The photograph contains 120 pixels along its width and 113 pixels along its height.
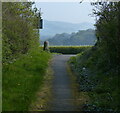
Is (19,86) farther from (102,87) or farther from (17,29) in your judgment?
(17,29)

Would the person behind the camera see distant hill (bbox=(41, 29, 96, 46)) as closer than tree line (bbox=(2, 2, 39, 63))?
No

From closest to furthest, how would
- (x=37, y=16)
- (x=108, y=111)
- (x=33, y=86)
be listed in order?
(x=108, y=111)
(x=33, y=86)
(x=37, y=16)

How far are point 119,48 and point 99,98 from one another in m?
2.64

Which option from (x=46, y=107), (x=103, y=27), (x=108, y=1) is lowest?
(x=46, y=107)

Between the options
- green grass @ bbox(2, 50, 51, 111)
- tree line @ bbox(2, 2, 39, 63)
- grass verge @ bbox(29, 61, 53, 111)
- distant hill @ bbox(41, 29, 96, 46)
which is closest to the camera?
green grass @ bbox(2, 50, 51, 111)

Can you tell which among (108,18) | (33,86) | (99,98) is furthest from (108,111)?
(108,18)

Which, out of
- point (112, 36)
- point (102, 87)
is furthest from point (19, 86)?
point (112, 36)

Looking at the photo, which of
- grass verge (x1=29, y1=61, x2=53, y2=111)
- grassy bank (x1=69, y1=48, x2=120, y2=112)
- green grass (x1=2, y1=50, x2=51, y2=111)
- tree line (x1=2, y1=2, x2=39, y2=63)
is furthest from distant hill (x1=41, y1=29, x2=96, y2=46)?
grass verge (x1=29, y1=61, x2=53, y2=111)

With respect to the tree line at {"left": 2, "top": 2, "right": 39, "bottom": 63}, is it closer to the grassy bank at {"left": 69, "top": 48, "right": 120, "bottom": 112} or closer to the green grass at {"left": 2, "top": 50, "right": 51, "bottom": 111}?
the green grass at {"left": 2, "top": 50, "right": 51, "bottom": 111}

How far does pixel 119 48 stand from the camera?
10523 mm

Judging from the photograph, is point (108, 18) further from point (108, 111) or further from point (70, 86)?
point (108, 111)

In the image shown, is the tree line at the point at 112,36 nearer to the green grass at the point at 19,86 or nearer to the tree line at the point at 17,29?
the green grass at the point at 19,86

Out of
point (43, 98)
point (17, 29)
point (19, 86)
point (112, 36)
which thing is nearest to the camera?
point (43, 98)

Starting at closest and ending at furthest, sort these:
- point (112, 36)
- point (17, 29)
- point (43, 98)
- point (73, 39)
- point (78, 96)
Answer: point (43, 98)
point (78, 96)
point (112, 36)
point (17, 29)
point (73, 39)
